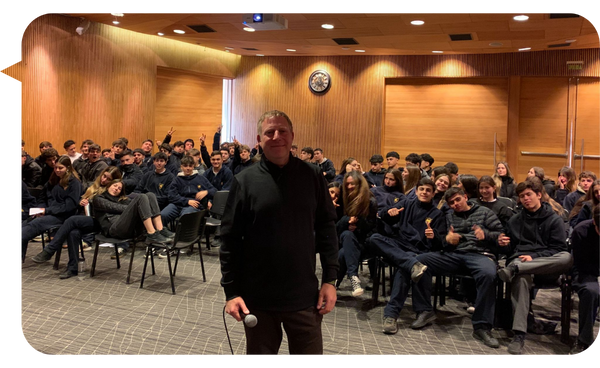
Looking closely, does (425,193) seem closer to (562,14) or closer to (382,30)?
(562,14)

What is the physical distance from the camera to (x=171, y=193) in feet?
21.9

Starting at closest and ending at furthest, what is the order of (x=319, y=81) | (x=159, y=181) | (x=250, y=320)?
(x=250, y=320)
(x=159, y=181)
(x=319, y=81)

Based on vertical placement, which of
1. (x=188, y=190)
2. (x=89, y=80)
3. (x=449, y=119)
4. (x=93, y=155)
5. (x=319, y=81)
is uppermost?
(x=319, y=81)

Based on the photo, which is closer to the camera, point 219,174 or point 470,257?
point 470,257

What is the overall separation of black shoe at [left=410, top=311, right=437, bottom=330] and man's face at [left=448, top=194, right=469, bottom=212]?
916 mm

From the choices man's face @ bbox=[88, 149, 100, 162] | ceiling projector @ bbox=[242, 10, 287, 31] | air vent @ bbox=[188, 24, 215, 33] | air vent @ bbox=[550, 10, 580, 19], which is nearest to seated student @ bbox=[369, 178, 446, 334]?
air vent @ bbox=[550, 10, 580, 19]

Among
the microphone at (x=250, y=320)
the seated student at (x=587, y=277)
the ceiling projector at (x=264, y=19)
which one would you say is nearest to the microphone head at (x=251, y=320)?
Result: the microphone at (x=250, y=320)

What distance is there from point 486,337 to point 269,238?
8.43ft

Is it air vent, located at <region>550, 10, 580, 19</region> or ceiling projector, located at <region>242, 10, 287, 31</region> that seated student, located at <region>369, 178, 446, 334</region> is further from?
ceiling projector, located at <region>242, 10, 287, 31</region>

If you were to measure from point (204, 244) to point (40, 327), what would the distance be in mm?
3237

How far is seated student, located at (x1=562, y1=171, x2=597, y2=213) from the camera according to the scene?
5691 millimetres

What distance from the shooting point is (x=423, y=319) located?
423cm

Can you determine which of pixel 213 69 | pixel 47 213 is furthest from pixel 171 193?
pixel 213 69

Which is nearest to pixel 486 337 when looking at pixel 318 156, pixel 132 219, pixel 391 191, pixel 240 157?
pixel 391 191
